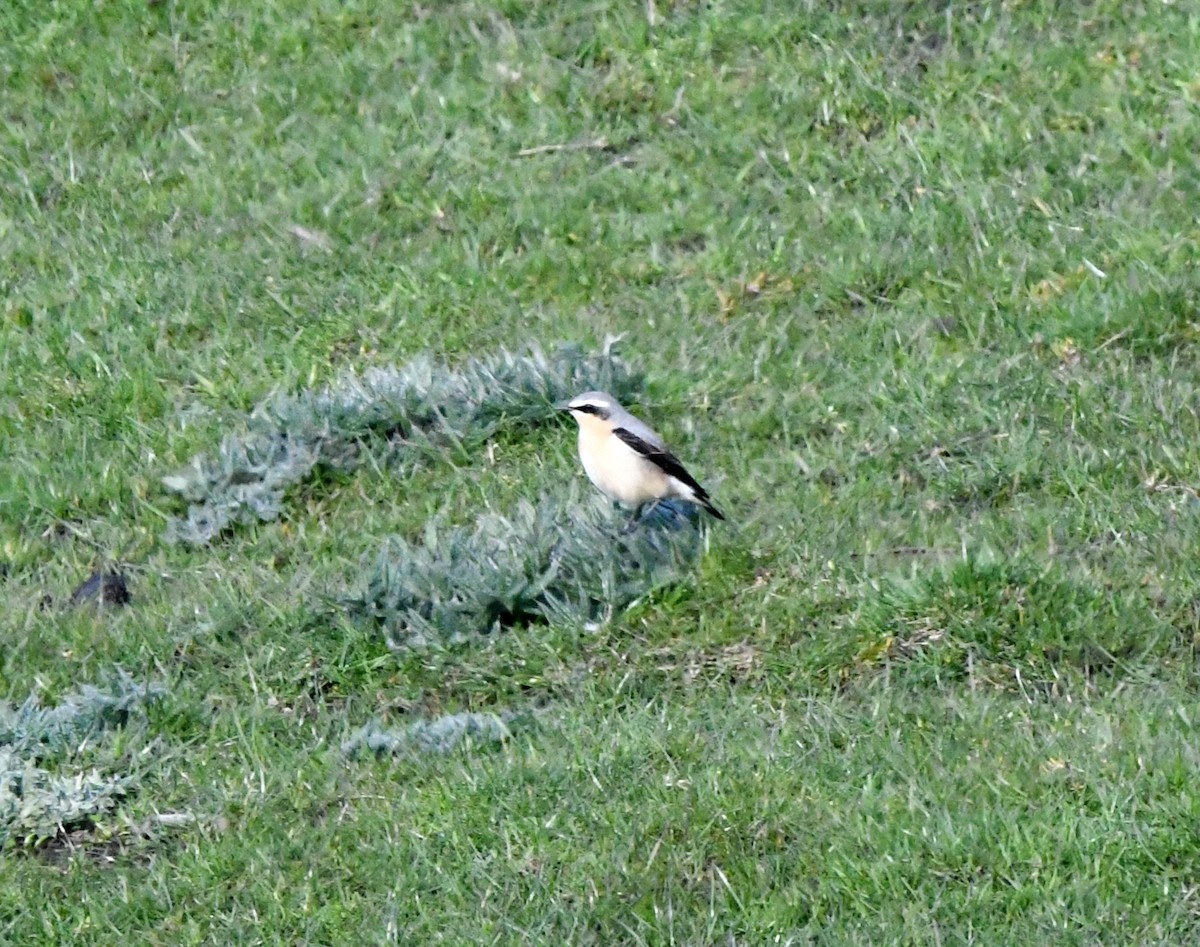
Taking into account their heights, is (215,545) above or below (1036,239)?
below

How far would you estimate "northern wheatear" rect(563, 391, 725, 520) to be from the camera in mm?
7180

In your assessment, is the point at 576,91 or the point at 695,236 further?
the point at 576,91

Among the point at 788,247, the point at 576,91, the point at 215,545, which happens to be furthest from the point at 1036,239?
the point at 215,545

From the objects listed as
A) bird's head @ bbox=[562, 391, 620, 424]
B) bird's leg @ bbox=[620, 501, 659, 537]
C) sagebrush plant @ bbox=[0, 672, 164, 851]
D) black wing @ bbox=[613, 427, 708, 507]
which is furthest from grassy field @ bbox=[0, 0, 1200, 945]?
bird's head @ bbox=[562, 391, 620, 424]

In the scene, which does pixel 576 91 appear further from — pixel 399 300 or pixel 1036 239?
pixel 1036 239

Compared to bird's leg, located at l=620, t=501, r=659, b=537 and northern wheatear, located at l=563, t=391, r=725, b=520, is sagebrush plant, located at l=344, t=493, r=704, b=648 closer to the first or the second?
bird's leg, located at l=620, t=501, r=659, b=537

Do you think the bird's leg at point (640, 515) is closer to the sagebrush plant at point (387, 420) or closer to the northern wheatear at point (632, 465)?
the northern wheatear at point (632, 465)

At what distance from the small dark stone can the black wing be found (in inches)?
83.2

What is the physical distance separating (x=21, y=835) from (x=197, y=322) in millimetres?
3959

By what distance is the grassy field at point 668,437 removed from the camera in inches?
213

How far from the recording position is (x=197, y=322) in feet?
31.3

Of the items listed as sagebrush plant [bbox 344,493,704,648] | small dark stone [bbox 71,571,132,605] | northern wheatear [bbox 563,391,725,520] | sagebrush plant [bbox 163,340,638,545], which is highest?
northern wheatear [bbox 563,391,725,520]

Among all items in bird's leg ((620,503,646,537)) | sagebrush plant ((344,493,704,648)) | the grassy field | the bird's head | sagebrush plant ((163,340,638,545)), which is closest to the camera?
the grassy field

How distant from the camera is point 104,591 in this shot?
25.1 ft
